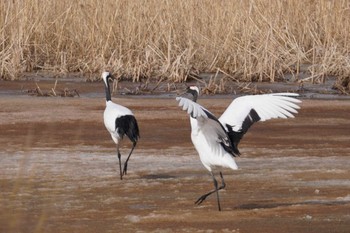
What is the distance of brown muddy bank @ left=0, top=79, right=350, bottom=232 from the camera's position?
709 cm

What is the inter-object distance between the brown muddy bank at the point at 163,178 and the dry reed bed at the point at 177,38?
3.04 meters

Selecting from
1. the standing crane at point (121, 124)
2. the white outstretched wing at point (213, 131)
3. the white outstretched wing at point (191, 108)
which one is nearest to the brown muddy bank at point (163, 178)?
the standing crane at point (121, 124)

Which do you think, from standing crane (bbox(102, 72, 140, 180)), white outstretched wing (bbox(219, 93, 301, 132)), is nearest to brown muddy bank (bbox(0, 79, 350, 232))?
standing crane (bbox(102, 72, 140, 180))

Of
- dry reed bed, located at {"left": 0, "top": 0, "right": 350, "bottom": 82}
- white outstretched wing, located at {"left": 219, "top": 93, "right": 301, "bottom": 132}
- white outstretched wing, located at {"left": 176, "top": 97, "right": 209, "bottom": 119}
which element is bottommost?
dry reed bed, located at {"left": 0, "top": 0, "right": 350, "bottom": 82}

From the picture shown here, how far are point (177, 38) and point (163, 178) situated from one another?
8463mm

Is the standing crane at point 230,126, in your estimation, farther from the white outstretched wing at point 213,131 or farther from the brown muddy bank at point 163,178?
the brown muddy bank at point 163,178

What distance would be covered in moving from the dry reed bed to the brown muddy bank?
3.04m

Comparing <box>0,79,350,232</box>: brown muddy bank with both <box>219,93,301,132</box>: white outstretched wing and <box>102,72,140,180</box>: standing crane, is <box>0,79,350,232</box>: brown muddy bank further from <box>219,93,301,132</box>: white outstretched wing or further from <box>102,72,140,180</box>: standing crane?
<box>219,93,301,132</box>: white outstretched wing

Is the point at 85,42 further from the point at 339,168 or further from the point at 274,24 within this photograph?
the point at 339,168

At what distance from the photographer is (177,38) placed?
1708 centimetres

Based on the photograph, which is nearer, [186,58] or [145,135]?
[145,135]

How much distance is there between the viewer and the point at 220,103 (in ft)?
46.8

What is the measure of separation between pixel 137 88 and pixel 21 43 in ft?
8.26

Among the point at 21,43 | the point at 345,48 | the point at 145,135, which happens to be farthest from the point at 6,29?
the point at 145,135
